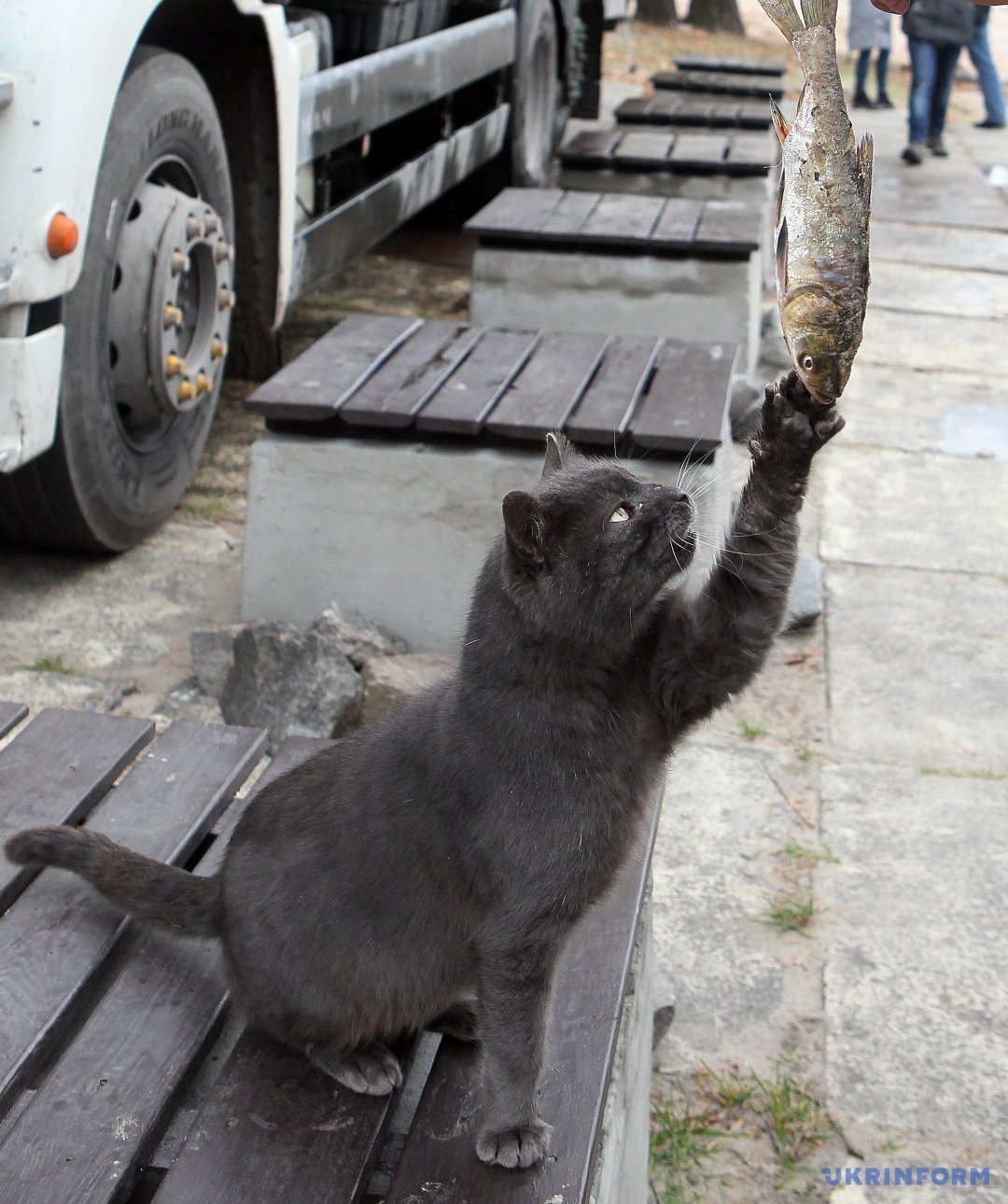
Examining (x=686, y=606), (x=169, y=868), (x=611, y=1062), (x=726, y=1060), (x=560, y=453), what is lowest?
(x=726, y=1060)

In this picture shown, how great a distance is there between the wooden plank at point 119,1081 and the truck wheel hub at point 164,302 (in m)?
2.32

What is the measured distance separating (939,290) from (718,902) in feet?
19.5

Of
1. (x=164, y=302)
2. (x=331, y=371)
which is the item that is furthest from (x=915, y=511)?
(x=164, y=302)

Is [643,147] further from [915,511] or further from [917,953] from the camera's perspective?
[917,953]

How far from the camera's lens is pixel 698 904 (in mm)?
3209

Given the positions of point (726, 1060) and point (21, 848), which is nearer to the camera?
point (21, 848)

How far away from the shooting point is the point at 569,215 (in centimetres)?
618

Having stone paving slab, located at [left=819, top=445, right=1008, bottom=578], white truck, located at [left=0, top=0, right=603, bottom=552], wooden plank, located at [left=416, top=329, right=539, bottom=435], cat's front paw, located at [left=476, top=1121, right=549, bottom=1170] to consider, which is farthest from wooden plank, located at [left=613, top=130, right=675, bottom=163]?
cat's front paw, located at [left=476, top=1121, right=549, bottom=1170]

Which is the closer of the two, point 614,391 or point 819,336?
point 819,336

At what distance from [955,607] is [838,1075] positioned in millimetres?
2293

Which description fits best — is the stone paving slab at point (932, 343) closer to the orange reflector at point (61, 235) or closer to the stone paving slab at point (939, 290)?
the stone paving slab at point (939, 290)

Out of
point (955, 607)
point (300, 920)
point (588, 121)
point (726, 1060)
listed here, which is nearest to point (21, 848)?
point (300, 920)

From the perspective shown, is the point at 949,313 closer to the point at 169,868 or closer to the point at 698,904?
the point at 698,904

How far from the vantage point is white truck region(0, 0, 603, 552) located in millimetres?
3438
